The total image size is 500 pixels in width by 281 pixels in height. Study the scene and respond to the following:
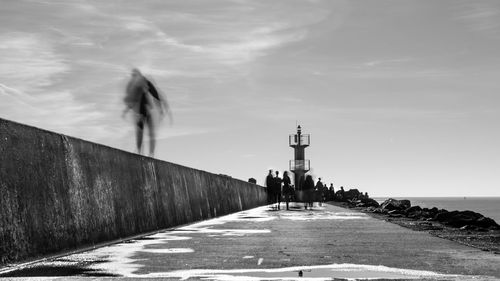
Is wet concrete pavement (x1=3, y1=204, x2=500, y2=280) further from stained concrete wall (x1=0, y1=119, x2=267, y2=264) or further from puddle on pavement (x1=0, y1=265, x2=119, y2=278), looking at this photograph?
stained concrete wall (x1=0, y1=119, x2=267, y2=264)

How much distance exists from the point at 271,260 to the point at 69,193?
3310 millimetres

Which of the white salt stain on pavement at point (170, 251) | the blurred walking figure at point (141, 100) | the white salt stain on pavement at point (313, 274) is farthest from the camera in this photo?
the blurred walking figure at point (141, 100)

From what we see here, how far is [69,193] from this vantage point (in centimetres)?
1094

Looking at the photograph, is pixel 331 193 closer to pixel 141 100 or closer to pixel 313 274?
pixel 141 100

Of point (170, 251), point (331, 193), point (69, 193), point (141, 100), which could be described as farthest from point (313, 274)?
point (331, 193)

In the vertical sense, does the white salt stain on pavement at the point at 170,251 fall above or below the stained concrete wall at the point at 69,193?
below

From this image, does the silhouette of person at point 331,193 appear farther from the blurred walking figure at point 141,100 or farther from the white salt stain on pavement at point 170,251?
the white salt stain on pavement at point 170,251

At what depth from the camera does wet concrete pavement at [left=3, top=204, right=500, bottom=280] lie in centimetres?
799

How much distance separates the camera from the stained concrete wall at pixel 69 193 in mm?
9023

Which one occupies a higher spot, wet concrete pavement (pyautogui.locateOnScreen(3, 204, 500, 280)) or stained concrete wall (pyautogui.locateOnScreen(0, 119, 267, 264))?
stained concrete wall (pyautogui.locateOnScreen(0, 119, 267, 264))

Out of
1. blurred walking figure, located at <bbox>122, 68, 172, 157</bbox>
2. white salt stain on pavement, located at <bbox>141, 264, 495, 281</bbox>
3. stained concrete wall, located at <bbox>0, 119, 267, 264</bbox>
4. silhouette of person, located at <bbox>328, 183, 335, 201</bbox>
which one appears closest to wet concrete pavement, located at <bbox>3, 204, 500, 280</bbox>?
white salt stain on pavement, located at <bbox>141, 264, 495, 281</bbox>

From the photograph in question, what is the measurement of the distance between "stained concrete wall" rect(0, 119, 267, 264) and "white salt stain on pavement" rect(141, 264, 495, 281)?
2.13m

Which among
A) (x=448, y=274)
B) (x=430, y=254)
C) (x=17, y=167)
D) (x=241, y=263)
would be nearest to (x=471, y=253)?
(x=430, y=254)

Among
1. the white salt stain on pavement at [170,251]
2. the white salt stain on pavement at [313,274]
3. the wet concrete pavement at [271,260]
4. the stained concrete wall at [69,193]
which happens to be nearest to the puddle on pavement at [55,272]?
the wet concrete pavement at [271,260]
